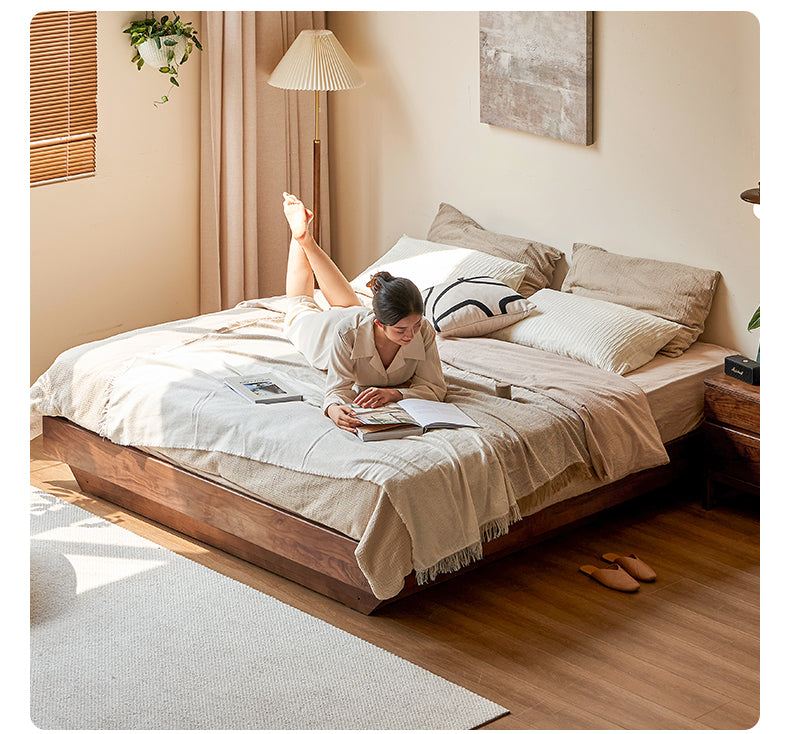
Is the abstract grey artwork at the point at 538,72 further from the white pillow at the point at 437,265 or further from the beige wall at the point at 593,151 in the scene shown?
the white pillow at the point at 437,265

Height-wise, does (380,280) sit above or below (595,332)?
above

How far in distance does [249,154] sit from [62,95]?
0.93m

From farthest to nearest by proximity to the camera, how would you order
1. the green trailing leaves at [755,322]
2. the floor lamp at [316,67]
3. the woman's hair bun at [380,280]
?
the floor lamp at [316,67]
the green trailing leaves at [755,322]
the woman's hair bun at [380,280]

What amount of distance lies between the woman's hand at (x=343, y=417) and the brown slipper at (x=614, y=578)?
35.1 inches

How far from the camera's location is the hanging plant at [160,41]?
4930 mm

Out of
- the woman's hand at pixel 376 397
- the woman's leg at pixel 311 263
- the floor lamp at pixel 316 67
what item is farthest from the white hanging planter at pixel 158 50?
the woman's hand at pixel 376 397

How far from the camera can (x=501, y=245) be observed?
484 centimetres

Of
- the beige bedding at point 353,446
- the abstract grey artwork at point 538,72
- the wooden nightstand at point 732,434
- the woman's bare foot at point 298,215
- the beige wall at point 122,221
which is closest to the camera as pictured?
the beige bedding at point 353,446

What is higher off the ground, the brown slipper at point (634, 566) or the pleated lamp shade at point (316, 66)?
the pleated lamp shade at point (316, 66)

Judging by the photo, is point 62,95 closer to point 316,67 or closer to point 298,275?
point 316,67

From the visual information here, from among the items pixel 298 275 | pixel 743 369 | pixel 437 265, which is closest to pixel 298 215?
pixel 298 275

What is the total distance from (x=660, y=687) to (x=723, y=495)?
53.0 inches

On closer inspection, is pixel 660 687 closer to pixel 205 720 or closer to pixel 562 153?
pixel 205 720

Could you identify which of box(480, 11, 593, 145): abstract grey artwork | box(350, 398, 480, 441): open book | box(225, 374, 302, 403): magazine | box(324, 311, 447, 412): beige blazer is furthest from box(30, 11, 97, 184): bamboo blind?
box(350, 398, 480, 441): open book
